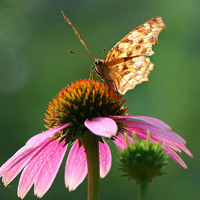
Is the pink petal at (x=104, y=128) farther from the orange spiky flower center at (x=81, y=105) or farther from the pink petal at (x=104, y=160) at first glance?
the pink petal at (x=104, y=160)

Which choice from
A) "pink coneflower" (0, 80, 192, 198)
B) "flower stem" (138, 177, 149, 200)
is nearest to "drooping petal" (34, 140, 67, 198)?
"pink coneflower" (0, 80, 192, 198)

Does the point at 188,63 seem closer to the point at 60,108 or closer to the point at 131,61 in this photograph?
the point at 131,61

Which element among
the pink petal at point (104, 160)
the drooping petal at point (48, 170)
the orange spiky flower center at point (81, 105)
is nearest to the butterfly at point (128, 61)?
the orange spiky flower center at point (81, 105)

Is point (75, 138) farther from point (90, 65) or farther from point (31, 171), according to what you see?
point (90, 65)

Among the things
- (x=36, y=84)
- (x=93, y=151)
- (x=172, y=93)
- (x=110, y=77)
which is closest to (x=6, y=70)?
(x=36, y=84)

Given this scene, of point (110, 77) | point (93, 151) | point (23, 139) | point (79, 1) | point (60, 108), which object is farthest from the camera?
point (79, 1)

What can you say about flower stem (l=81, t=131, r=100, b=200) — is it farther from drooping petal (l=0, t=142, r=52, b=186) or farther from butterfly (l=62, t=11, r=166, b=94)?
butterfly (l=62, t=11, r=166, b=94)
